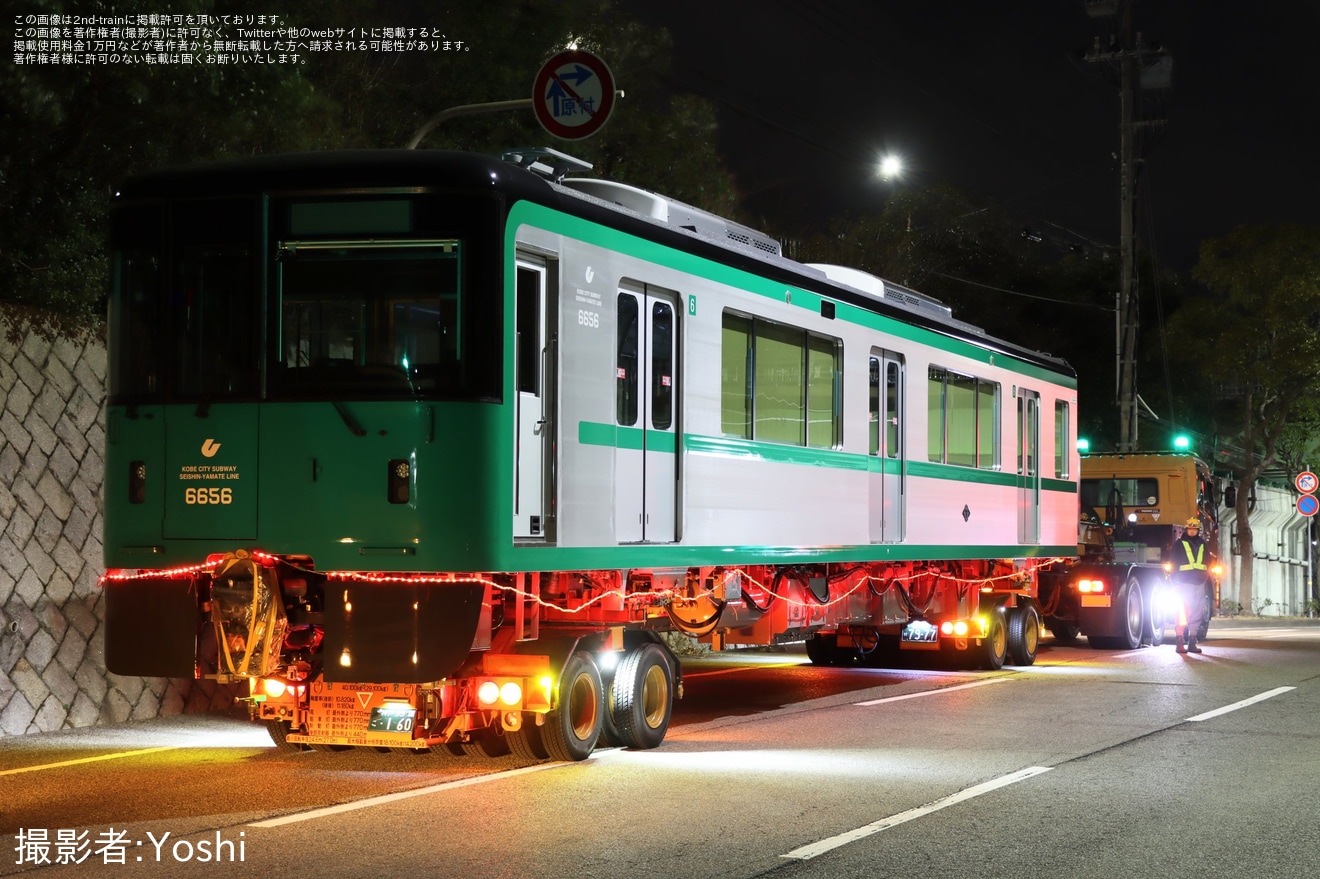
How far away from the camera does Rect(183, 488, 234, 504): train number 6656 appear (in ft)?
32.9

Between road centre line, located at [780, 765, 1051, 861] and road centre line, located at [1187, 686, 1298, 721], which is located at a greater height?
road centre line, located at [780, 765, 1051, 861]

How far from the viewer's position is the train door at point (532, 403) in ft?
33.0

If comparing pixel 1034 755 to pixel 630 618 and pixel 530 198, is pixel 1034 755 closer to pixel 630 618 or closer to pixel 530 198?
pixel 630 618

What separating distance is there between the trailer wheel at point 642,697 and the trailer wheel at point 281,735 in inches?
85.7

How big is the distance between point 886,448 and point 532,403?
21.0 feet

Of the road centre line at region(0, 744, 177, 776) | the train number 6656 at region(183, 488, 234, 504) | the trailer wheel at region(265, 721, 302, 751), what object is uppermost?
the train number 6656 at region(183, 488, 234, 504)

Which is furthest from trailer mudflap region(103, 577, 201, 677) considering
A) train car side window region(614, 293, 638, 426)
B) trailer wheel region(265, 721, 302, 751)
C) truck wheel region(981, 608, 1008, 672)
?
truck wheel region(981, 608, 1008, 672)

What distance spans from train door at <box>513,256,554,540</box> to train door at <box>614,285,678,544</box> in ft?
2.85

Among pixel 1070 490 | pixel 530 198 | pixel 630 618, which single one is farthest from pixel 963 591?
pixel 530 198

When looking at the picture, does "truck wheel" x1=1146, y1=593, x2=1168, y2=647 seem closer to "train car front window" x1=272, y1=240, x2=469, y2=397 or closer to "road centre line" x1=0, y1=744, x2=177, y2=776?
"road centre line" x1=0, y1=744, x2=177, y2=776

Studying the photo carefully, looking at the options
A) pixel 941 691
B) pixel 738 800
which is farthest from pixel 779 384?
pixel 738 800

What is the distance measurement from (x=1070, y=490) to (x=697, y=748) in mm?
11697

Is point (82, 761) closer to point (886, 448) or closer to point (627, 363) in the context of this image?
point (627, 363)

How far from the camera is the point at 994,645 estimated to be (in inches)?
759
